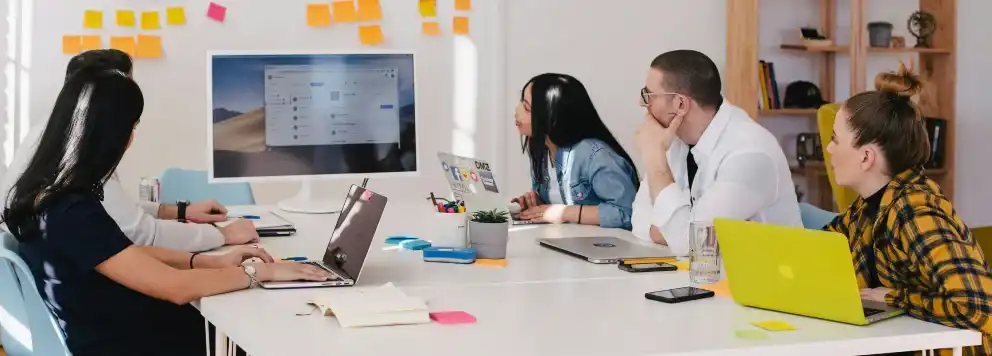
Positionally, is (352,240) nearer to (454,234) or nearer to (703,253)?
(454,234)

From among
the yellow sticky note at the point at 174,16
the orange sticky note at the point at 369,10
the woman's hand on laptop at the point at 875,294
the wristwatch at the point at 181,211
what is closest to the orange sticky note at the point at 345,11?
the orange sticky note at the point at 369,10

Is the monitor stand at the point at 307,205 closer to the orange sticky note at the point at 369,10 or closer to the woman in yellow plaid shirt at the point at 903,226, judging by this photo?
the orange sticky note at the point at 369,10

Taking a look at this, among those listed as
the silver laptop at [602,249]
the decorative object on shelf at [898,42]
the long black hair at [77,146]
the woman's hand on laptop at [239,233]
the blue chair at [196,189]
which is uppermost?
the decorative object on shelf at [898,42]

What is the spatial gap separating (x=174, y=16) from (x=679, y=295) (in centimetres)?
304

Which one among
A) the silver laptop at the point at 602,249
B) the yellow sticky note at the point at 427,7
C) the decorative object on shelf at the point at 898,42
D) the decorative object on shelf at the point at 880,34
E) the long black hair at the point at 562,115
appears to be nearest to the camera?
the silver laptop at the point at 602,249

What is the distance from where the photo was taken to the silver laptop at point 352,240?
2088 millimetres

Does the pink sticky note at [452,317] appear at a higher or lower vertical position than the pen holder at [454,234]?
lower

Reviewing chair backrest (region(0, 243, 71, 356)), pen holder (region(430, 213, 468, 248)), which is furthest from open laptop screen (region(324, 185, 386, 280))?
chair backrest (region(0, 243, 71, 356))

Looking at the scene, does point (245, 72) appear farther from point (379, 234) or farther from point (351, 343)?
point (351, 343)

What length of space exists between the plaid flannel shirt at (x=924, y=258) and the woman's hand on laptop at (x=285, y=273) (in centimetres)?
100

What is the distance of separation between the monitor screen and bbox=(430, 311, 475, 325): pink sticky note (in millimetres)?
1446

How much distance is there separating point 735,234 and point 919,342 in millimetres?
345

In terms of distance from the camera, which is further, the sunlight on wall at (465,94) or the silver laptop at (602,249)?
the sunlight on wall at (465,94)

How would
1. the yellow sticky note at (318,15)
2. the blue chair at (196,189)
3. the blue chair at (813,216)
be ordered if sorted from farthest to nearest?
the yellow sticky note at (318,15) → the blue chair at (196,189) → the blue chair at (813,216)
